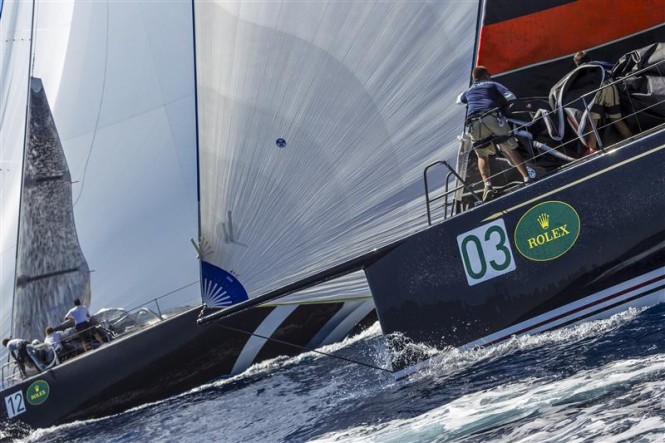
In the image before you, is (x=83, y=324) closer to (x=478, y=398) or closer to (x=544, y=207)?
(x=544, y=207)

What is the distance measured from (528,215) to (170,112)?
8.37 m

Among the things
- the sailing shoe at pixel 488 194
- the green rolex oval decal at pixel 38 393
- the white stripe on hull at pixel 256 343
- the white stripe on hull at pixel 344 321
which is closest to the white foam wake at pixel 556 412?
the sailing shoe at pixel 488 194

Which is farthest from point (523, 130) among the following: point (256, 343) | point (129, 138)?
point (129, 138)

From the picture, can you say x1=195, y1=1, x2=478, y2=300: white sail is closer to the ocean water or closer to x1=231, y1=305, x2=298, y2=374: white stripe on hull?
the ocean water

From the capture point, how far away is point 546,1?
9.96m

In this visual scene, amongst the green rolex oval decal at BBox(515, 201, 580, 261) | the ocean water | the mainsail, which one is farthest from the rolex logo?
→ the mainsail

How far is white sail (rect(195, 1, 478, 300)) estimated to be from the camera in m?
9.94

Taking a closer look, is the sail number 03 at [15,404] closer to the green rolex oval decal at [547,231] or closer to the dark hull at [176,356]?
the dark hull at [176,356]

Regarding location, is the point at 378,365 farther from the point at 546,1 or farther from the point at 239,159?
the point at 546,1

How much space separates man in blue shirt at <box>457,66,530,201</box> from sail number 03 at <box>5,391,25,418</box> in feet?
25.3

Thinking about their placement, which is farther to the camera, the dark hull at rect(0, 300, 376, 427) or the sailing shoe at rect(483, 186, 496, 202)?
the dark hull at rect(0, 300, 376, 427)

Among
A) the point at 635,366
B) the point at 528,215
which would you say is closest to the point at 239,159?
the point at 528,215

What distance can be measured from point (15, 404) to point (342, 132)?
22.3 feet

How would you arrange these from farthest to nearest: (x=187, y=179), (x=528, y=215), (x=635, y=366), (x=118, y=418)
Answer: (x=187, y=179), (x=118, y=418), (x=528, y=215), (x=635, y=366)
